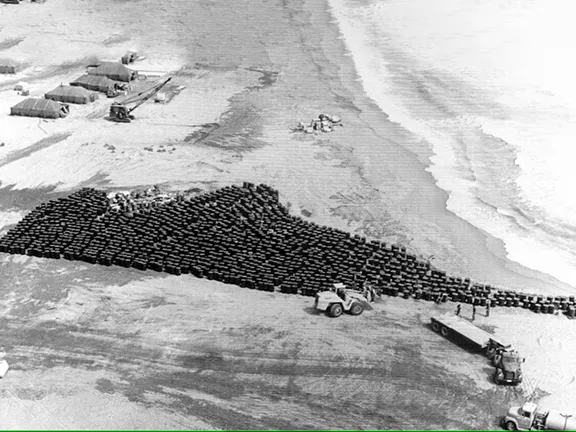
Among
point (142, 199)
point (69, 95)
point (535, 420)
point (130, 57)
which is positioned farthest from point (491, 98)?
point (535, 420)

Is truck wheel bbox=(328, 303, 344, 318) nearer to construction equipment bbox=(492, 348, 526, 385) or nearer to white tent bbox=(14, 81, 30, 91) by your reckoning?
construction equipment bbox=(492, 348, 526, 385)

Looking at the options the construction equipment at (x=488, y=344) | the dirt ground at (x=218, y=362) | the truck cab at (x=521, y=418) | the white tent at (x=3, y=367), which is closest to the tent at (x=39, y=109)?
the dirt ground at (x=218, y=362)

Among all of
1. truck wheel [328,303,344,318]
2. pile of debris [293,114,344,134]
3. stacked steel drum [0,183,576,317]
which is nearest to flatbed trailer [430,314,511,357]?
stacked steel drum [0,183,576,317]

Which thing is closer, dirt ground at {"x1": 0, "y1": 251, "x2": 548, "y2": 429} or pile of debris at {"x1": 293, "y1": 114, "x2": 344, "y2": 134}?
dirt ground at {"x1": 0, "y1": 251, "x2": 548, "y2": 429}

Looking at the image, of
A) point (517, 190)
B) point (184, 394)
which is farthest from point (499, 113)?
point (184, 394)

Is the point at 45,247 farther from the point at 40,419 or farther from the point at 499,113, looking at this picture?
the point at 499,113
